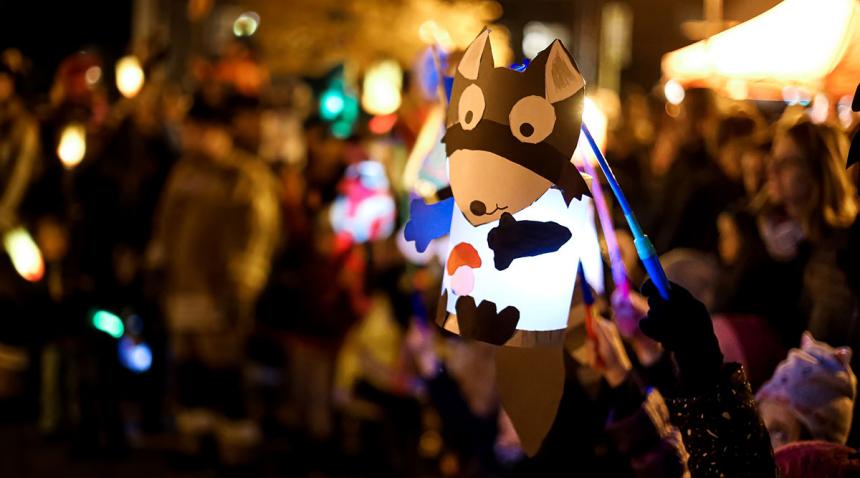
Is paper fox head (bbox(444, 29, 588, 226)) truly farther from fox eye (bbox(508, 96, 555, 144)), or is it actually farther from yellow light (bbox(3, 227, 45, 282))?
yellow light (bbox(3, 227, 45, 282))

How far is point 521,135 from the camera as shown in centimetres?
235

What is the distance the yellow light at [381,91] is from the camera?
7441mm

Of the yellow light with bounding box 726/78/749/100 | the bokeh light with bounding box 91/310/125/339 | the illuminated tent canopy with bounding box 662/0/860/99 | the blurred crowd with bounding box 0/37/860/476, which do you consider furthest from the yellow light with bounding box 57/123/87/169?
the yellow light with bounding box 726/78/749/100

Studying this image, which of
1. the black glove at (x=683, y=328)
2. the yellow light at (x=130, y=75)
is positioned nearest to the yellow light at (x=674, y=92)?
the yellow light at (x=130, y=75)

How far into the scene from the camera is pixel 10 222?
7.19m

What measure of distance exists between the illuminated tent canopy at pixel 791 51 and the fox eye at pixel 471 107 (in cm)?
188

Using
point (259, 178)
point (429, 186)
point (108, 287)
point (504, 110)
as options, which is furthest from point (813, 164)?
point (108, 287)

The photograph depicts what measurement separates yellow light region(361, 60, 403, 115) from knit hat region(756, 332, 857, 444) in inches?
190

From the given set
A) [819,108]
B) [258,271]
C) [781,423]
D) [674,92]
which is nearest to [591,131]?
[781,423]

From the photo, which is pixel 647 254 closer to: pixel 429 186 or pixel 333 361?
pixel 429 186

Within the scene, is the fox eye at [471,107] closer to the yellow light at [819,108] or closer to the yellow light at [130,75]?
the yellow light at [819,108]

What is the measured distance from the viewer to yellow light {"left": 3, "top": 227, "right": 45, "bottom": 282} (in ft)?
23.6

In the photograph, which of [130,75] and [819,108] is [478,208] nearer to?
[819,108]

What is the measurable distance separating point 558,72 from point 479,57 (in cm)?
20
